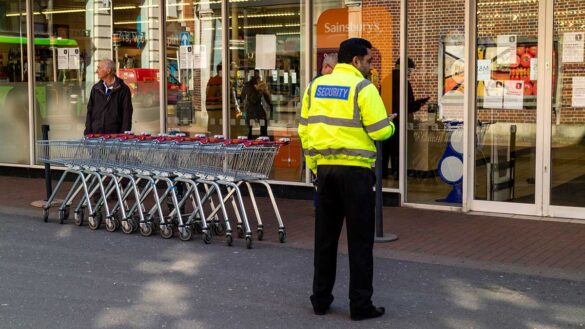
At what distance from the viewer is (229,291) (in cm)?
724

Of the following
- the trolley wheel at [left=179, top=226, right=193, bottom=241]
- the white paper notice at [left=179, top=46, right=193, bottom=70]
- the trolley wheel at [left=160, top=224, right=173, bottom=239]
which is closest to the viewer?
the trolley wheel at [left=179, top=226, right=193, bottom=241]

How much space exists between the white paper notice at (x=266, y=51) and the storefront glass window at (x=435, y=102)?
2139mm

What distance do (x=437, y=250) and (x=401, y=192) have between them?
272 cm

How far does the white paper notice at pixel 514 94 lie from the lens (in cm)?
1072

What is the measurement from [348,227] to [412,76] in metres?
5.50

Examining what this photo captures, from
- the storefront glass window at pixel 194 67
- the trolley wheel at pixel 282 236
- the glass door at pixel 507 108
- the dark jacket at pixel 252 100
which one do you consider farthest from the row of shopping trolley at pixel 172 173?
the glass door at pixel 507 108

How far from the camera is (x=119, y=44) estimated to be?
575 inches

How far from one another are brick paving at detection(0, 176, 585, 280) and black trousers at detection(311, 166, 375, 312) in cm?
223

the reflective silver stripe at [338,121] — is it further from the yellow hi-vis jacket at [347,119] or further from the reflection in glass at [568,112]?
the reflection in glass at [568,112]

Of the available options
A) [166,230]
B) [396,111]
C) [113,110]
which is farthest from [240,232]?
[113,110]

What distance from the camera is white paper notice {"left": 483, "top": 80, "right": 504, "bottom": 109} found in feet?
35.7

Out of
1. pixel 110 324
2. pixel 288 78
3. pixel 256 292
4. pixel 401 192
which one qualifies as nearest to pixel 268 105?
pixel 288 78

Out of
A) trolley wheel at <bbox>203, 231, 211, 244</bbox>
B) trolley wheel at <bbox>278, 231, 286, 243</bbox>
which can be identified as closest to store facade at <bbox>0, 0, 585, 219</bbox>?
trolley wheel at <bbox>278, 231, 286, 243</bbox>

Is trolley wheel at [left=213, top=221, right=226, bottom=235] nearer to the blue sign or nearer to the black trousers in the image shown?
the black trousers
